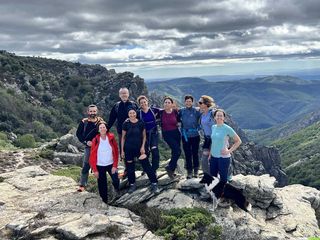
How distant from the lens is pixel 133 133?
15.9 m

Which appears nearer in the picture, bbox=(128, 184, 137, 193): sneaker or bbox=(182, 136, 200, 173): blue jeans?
bbox=(128, 184, 137, 193): sneaker

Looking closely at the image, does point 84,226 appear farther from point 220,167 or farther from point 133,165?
point 220,167

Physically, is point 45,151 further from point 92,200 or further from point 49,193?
point 92,200

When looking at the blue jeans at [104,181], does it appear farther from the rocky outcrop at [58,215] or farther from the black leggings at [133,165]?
the black leggings at [133,165]

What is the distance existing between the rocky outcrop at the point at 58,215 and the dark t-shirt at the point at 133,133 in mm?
2839

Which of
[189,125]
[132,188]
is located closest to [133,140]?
[132,188]

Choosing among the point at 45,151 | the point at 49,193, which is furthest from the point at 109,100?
the point at 49,193

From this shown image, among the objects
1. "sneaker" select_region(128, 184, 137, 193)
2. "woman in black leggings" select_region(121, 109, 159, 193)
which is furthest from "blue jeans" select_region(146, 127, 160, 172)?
"sneaker" select_region(128, 184, 137, 193)

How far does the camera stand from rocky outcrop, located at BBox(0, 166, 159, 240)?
13750 millimetres

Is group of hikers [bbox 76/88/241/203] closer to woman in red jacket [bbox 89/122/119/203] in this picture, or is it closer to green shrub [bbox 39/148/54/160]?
woman in red jacket [bbox 89/122/119/203]

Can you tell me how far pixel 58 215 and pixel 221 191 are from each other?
6936 millimetres

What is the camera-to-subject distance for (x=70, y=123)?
80625 mm

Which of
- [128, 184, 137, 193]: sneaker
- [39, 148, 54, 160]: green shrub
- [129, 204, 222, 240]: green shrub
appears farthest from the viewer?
[39, 148, 54, 160]: green shrub

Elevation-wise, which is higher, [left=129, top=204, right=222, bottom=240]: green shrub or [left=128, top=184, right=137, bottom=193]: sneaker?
[left=128, top=184, right=137, bottom=193]: sneaker
